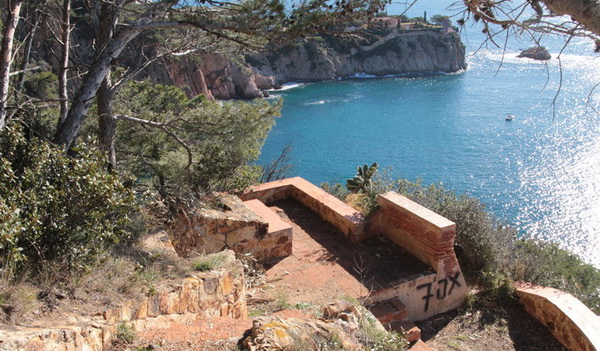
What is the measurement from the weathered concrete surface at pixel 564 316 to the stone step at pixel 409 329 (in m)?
2.15

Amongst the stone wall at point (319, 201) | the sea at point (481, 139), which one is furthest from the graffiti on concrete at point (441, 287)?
the sea at point (481, 139)

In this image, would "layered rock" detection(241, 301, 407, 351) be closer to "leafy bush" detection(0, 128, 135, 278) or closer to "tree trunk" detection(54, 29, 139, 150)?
"leafy bush" detection(0, 128, 135, 278)

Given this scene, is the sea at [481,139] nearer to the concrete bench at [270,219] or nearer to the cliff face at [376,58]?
the cliff face at [376,58]

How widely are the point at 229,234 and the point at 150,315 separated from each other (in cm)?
307

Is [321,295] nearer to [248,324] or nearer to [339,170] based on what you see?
[248,324]

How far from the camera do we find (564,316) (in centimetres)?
673

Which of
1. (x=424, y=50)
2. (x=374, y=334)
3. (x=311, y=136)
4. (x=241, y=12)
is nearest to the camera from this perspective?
(x=374, y=334)

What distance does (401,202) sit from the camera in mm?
7484

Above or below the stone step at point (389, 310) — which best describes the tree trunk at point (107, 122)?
above

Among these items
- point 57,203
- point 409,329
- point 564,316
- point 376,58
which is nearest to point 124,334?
point 57,203

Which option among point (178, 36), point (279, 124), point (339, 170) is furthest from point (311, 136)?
point (178, 36)

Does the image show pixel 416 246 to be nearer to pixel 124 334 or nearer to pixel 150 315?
pixel 150 315

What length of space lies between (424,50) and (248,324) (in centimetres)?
7915

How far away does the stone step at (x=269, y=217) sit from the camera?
24.1 feet
